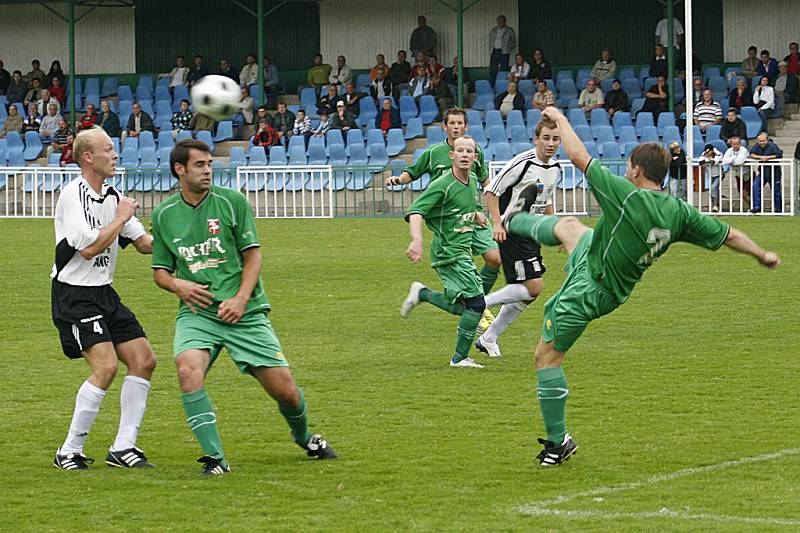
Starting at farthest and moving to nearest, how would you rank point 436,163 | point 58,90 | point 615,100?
point 58,90 < point 615,100 < point 436,163

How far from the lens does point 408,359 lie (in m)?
11.5

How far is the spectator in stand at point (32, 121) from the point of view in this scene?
3644 cm

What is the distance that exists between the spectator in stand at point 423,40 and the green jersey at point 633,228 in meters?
28.8

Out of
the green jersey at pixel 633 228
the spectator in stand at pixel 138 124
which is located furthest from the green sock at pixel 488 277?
the spectator in stand at pixel 138 124

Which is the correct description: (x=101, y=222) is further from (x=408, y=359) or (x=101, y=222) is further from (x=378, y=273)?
(x=378, y=273)

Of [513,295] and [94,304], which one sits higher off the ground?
[94,304]

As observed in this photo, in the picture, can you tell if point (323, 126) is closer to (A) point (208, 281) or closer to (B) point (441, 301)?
(B) point (441, 301)

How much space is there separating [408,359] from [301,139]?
69.8ft

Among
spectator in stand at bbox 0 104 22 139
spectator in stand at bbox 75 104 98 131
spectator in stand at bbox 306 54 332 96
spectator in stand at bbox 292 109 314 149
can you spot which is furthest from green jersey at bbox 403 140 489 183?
spectator in stand at bbox 0 104 22 139

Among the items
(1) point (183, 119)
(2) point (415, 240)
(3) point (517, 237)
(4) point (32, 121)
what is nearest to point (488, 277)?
(3) point (517, 237)

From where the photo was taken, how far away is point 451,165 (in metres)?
12.0

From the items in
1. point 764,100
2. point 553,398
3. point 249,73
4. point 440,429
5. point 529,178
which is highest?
point 249,73

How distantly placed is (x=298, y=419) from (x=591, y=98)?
25.3 metres

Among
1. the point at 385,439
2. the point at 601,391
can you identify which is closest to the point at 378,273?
the point at 601,391
